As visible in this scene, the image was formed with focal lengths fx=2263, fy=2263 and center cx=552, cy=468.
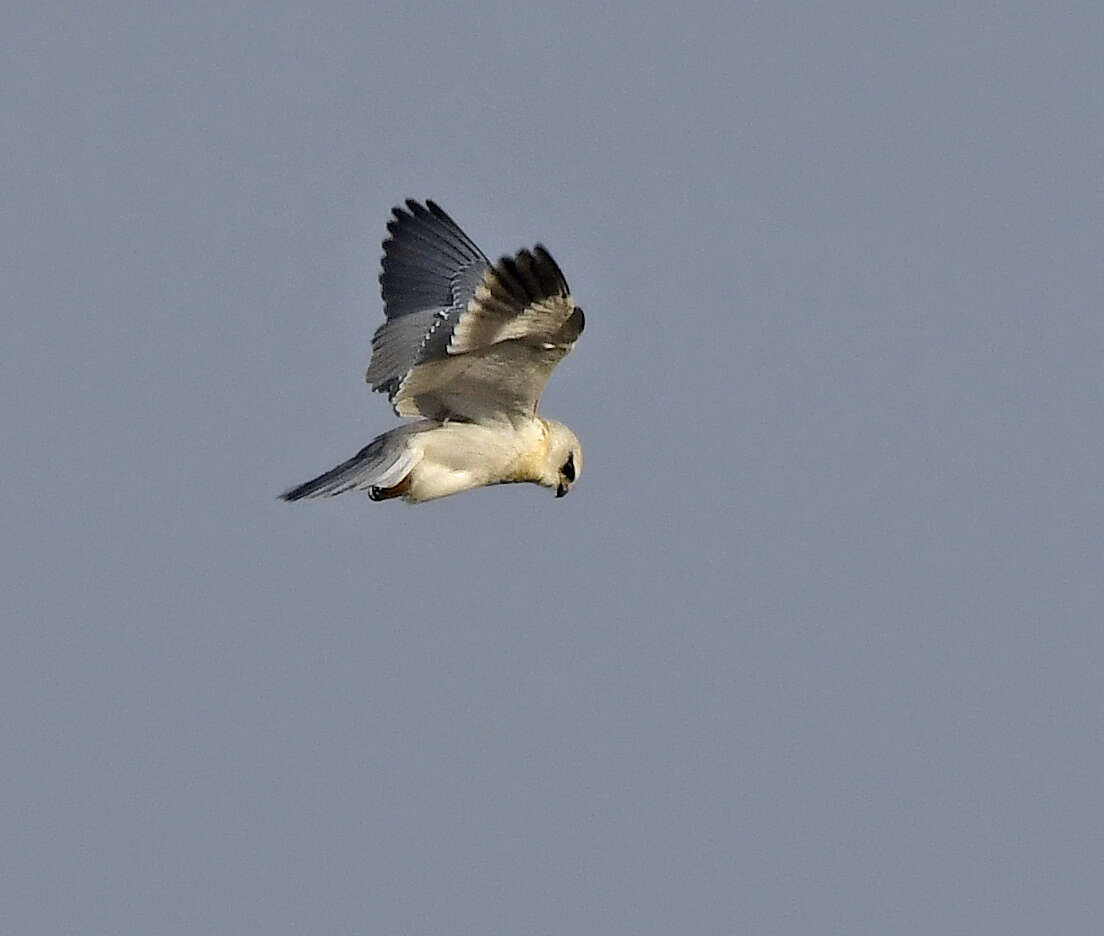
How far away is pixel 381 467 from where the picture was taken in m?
12.0

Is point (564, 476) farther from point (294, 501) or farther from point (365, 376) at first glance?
point (294, 501)

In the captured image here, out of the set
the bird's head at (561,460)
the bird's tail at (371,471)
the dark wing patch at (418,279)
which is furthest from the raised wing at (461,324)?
the bird's head at (561,460)

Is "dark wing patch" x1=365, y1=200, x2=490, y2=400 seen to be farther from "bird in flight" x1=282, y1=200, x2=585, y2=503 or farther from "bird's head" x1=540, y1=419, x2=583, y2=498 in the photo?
"bird's head" x1=540, y1=419, x2=583, y2=498

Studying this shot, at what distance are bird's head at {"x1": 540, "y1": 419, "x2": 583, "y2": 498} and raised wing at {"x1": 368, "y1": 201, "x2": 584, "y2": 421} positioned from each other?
1.75ft

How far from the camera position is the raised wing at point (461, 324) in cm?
1067

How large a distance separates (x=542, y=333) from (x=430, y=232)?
9.48 ft

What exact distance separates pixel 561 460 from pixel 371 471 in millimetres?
1425

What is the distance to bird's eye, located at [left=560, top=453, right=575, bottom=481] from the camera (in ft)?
42.6

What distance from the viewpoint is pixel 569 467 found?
13.0 meters

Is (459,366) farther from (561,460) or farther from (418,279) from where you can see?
(418,279)

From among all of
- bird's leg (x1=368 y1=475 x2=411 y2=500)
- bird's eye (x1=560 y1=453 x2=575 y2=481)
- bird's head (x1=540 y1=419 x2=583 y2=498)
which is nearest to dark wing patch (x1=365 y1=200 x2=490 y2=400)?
bird's leg (x1=368 y1=475 x2=411 y2=500)

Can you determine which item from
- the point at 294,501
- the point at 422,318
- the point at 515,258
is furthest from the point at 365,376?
the point at 515,258

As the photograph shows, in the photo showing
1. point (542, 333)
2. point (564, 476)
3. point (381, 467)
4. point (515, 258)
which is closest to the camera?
point (515, 258)

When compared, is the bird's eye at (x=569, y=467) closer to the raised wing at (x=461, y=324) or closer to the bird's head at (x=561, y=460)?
the bird's head at (x=561, y=460)
